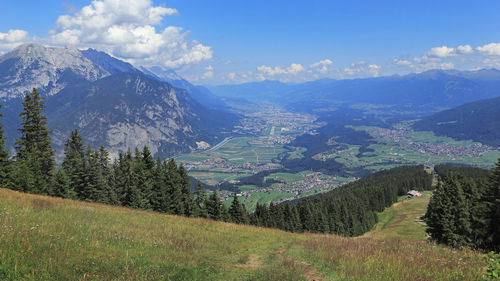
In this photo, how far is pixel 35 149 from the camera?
4862 centimetres

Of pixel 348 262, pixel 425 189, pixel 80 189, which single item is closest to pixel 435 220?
pixel 348 262

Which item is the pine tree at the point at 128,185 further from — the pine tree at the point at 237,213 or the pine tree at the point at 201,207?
the pine tree at the point at 237,213

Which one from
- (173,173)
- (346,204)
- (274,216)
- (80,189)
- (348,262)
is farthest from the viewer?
(346,204)

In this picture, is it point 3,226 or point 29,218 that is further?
point 29,218

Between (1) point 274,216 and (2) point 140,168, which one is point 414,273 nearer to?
(2) point 140,168

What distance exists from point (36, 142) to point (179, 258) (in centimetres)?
5193

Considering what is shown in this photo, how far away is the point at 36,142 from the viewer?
1982 inches

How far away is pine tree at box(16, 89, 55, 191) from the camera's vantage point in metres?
47.5

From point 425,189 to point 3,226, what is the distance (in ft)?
535

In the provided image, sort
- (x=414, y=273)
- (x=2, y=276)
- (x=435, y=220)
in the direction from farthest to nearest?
(x=435, y=220)
(x=414, y=273)
(x=2, y=276)

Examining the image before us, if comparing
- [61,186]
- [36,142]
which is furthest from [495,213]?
[36,142]

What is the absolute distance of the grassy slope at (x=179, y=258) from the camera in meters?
8.59

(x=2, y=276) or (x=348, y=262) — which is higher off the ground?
(x=2, y=276)

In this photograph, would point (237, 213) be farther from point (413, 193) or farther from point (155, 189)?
point (413, 193)
